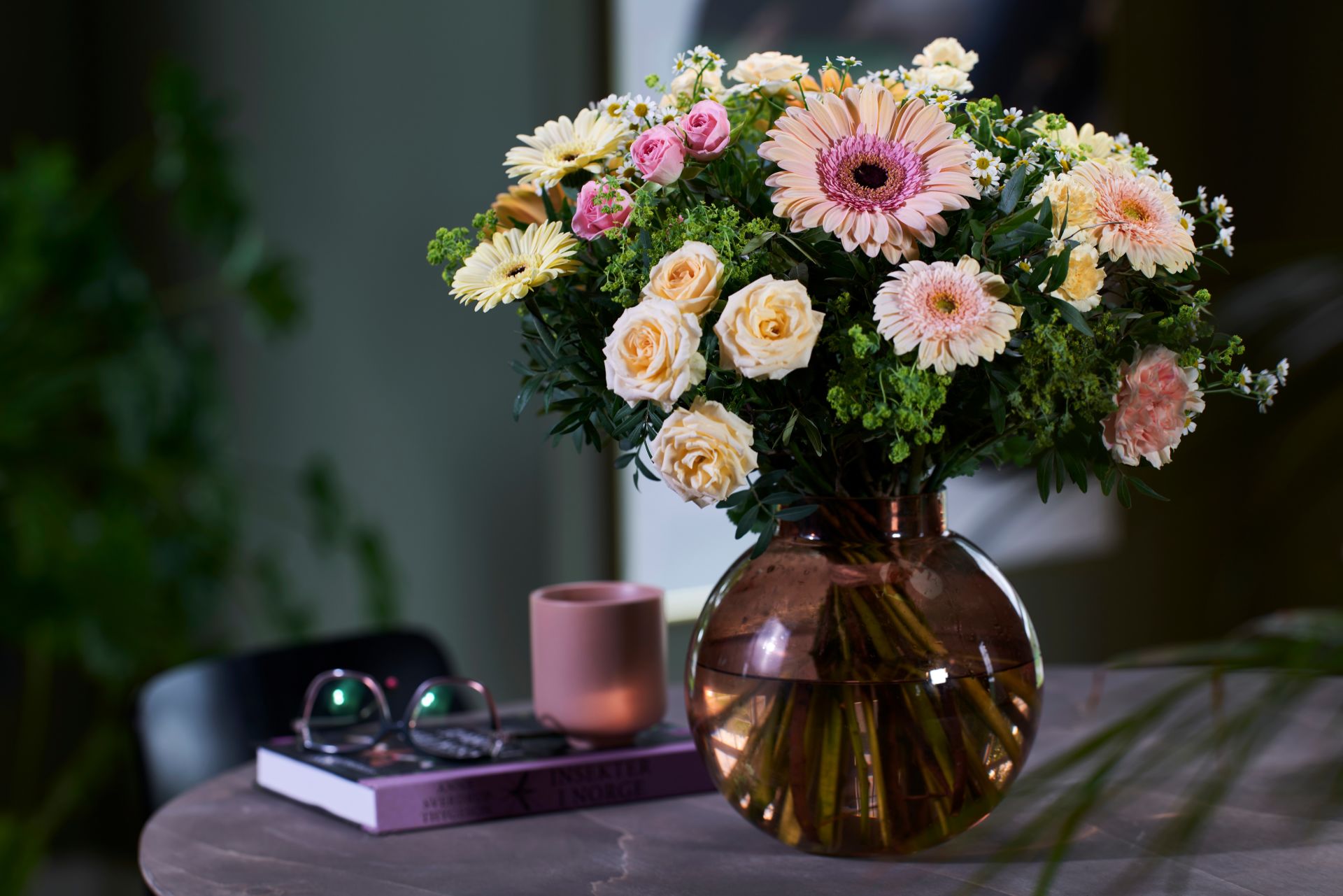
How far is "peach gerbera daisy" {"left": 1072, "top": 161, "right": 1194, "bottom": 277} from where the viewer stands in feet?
2.54

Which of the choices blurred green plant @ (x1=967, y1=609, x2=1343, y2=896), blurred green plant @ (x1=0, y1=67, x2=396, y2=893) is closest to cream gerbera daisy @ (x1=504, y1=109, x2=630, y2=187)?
blurred green plant @ (x1=967, y1=609, x2=1343, y2=896)

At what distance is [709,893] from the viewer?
820 mm

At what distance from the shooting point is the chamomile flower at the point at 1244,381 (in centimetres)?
Answer: 81

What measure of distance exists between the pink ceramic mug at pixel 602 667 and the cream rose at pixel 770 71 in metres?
0.40

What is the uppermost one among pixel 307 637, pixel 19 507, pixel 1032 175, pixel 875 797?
pixel 1032 175

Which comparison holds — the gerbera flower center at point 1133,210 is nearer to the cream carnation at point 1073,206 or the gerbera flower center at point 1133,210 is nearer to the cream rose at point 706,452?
the cream carnation at point 1073,206

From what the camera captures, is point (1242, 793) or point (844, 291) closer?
point (844, 291)

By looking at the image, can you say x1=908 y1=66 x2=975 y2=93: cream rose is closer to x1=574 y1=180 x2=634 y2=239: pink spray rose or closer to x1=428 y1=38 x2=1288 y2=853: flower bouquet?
x1=428 y1=38 x2=1288 y2=853: flower bouquet

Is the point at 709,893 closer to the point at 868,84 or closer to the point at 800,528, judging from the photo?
the point at 800,528

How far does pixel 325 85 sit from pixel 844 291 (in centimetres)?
199

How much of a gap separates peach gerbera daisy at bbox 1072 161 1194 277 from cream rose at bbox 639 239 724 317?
0.23 metres

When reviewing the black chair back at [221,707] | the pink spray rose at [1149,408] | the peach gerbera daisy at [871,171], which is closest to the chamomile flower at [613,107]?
the peach gerbera daisy at [871,171]

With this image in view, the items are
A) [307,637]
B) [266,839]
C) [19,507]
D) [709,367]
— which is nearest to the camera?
[709,367]

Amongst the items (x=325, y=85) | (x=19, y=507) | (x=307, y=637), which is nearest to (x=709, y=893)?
(x=19, y=507)
